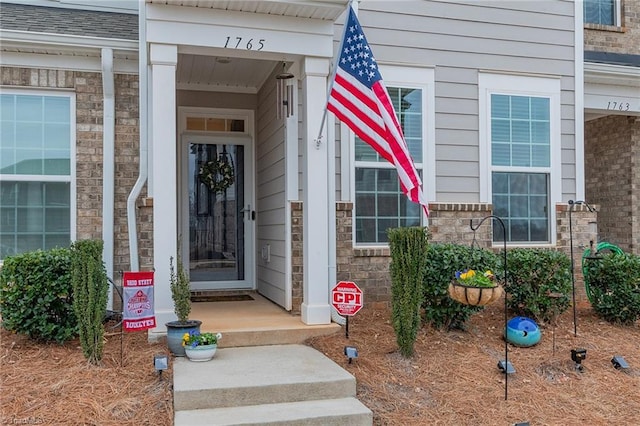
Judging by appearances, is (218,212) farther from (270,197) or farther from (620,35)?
(620,35)

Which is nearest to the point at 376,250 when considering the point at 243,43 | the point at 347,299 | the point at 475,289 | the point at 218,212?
the point at 347,299

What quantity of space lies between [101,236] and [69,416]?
8.68ft

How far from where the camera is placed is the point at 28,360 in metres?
4.19

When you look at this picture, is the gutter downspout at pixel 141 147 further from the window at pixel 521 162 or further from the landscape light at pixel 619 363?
the landscape light at pixel 619 363

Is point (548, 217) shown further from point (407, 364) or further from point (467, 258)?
point (407, 364)

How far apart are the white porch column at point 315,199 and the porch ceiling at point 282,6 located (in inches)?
16.4

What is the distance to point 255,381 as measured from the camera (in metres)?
3.79

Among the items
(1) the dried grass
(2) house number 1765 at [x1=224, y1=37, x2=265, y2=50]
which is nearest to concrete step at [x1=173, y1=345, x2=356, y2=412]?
(1) the dried grass

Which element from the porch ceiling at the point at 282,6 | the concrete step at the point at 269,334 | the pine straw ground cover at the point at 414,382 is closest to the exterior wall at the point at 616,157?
the pine straw ground cover at the point at 414,382

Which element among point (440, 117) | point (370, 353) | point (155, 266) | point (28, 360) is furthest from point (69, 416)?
point (440, 117)

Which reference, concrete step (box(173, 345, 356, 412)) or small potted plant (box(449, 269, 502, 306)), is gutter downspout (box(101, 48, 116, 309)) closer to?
concrete step (box(173, 345, 356, 412))

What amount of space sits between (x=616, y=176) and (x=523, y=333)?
189 inches

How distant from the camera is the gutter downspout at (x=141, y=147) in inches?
204

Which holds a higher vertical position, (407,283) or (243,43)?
(243,43)
